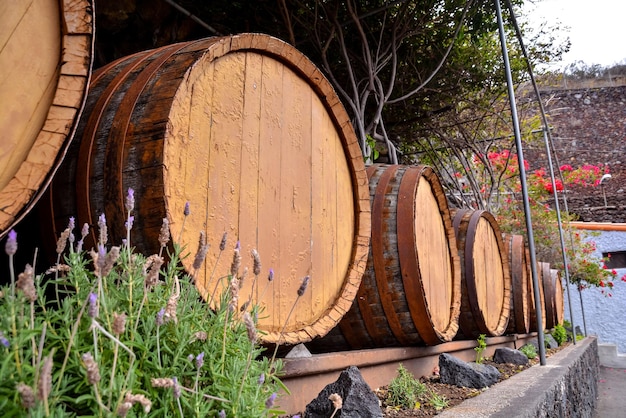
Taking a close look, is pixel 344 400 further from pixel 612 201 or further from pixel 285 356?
pixel 612 201

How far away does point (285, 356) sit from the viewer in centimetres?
185

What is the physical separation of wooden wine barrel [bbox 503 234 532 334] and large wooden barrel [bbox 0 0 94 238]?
17.7 feet

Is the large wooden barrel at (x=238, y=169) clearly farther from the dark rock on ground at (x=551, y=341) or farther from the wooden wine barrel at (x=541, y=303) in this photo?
the dark rock on ground at (x=551, y=341)

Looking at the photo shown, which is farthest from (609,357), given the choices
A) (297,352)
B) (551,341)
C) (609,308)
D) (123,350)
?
(123,350)

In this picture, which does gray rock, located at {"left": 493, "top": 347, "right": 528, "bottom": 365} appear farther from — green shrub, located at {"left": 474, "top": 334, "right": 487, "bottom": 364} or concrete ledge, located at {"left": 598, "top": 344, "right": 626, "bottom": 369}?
concrete ledge, located at {"left": 598, "top": 344, "right": 626, "bottom": 369}

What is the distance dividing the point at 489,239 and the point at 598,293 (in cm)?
1310

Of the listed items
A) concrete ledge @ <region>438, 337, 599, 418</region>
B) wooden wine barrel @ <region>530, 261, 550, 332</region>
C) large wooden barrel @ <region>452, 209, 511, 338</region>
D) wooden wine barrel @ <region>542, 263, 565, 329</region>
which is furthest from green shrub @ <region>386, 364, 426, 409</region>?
wooden wine barrel @ <region>542, 263, 565, 329</region>

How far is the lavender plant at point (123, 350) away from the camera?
697mm

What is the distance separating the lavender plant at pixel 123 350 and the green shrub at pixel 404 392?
47.3 inches

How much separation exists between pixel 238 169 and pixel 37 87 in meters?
0.67

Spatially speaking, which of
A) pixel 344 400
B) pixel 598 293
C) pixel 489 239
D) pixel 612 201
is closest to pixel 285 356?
pixel 344 400

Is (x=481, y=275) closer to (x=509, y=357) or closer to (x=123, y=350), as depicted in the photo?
(x=509, y=357)

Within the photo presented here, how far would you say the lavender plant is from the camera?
697mm

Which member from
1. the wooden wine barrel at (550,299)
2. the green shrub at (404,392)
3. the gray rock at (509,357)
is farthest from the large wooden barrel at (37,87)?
the wooden wine barrel at (550,299)
